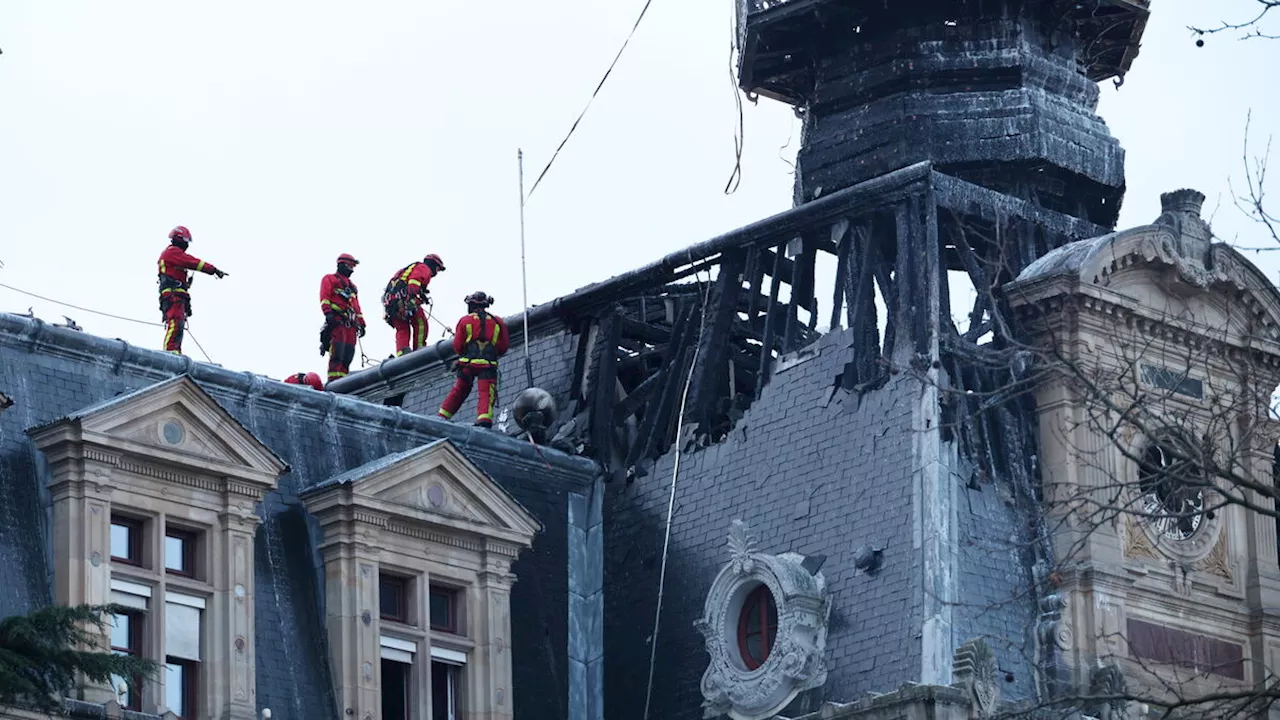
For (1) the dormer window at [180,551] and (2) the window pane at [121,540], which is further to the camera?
(1) the dormer window at [180,551]

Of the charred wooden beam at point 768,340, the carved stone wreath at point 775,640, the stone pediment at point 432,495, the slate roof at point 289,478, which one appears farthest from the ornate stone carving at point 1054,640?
the stone pediment at point 432,495

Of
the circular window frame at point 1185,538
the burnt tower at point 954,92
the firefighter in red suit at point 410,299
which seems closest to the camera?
the circular window frame at point 1185,538

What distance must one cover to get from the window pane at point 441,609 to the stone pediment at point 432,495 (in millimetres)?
919

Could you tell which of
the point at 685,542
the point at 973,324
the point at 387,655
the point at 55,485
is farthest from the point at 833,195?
the point at 55,485

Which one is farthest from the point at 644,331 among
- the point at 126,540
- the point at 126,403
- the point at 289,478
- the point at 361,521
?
the point at 126,540

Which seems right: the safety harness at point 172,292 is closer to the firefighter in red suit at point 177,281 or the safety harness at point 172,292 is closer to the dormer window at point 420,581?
the firefighter in red suit at point 177,281

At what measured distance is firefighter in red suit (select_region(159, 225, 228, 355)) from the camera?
4456 centimetres

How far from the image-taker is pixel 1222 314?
42.4 meters

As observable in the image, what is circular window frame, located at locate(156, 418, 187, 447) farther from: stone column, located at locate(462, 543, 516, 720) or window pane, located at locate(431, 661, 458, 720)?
stone column, located at locate(462, 543, 516, 720)

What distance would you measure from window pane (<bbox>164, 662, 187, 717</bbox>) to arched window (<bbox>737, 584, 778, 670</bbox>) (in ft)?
25.1

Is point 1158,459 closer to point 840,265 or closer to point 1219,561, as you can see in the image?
point 1219,561

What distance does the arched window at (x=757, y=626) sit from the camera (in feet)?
132

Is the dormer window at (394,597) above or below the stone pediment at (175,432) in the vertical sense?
below

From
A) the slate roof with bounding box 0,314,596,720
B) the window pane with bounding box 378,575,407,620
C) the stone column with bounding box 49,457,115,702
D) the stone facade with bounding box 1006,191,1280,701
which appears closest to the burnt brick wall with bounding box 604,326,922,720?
the slate roof with bounding box 0,314,596,720
